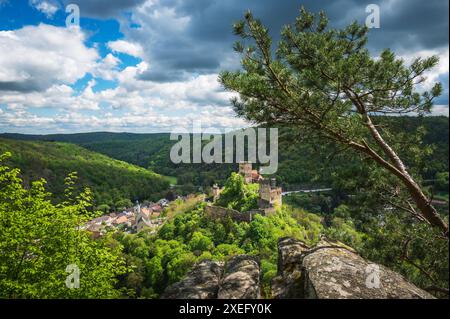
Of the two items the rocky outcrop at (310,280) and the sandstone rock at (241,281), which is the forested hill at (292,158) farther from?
the sandstone rock at (241,281)

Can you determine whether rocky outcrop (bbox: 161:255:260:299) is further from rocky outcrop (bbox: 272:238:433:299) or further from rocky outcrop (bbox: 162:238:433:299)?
rocky outcrop (bbox: 272:238:433:299)

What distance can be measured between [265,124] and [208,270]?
4025 mm

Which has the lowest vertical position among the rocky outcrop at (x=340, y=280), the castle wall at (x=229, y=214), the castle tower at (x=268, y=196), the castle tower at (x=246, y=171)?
the castle wall at (x=229, y=214)

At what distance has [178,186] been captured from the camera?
106250 millimetres

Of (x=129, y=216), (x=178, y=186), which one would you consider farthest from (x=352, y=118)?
(x=178, y=186)

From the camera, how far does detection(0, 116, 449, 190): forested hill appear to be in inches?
314

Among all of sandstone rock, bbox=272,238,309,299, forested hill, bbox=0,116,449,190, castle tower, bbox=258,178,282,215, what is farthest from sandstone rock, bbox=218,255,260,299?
castle tower, bbox=258,178,282,215

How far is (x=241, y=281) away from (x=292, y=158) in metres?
76.1

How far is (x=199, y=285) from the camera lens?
6.15m

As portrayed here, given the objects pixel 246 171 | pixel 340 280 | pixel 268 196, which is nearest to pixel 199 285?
pixel 340 280

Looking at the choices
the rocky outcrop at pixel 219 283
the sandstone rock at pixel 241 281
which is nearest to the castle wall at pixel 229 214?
the sandstone rock at pixel 241 281

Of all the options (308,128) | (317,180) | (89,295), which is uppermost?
(308,128)

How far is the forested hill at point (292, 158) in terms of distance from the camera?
797cm
